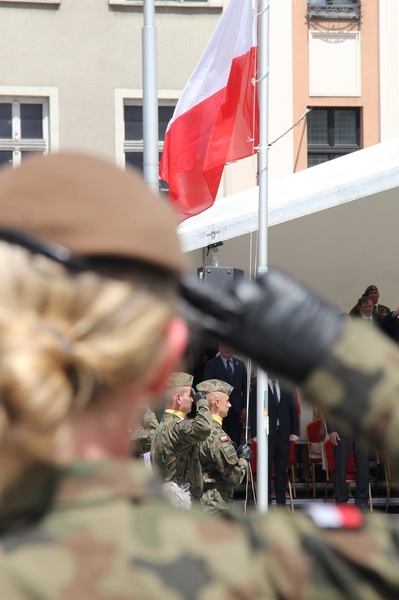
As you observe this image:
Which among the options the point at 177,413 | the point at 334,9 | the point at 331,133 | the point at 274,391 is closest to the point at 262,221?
the point at 177,413

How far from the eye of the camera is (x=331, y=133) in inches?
763

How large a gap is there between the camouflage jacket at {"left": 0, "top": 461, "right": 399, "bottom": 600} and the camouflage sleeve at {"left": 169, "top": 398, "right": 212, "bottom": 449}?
22.3 feet


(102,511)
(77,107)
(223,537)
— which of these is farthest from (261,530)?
(77,107)

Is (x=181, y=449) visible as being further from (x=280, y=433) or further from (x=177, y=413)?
(x=280, y=433)

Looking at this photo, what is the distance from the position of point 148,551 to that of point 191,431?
22.7ft

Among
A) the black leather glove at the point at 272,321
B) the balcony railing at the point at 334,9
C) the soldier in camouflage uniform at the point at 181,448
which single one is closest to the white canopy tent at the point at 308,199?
the soldier in camouflage uniform at the point at 181,448

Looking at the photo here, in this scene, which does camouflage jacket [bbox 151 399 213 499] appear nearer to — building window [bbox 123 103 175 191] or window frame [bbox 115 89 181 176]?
window frame [bbox 115 89 181 176]

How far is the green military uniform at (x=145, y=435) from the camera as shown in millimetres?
9227

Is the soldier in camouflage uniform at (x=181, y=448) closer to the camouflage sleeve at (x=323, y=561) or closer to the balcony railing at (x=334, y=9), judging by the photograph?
the camouflage sleeve at (x=323, y=561)

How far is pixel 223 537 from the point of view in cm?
115

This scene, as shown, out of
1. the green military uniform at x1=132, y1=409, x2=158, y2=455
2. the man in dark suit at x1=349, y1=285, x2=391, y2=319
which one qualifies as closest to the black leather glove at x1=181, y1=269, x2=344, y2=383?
the green military uniform at x1=132, y1=409, x2=158, y2=455

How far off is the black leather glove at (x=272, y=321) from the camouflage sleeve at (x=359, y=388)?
0.06ft

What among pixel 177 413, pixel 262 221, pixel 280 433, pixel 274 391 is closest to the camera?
pixel 177 413

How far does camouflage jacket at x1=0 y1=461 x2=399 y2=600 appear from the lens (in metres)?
1.08
